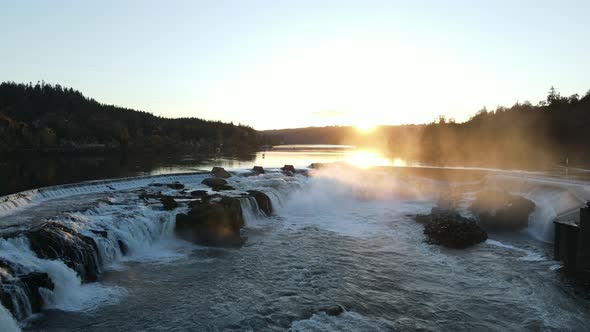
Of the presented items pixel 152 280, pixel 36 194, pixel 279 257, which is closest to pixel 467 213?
pixel 279 257

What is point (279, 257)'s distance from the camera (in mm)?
16125

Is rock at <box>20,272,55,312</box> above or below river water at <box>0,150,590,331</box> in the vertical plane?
above

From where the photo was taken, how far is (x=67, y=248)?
42.5 feet

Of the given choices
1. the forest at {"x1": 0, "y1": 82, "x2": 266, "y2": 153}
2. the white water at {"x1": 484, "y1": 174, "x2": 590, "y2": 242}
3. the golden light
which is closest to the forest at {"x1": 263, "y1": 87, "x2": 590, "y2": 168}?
the golden light

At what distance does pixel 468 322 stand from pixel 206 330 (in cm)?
699

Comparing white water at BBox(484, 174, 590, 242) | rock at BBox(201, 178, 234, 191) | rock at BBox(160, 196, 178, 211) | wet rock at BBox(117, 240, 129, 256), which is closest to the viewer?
wet rock at BBox(117, 240, 129, 256)

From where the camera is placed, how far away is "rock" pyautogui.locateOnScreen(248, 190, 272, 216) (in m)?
24.9

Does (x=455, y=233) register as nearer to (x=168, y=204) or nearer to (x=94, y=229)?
(x=168, y=204)

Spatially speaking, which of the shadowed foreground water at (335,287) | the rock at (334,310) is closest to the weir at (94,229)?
the shadowed foreground water at (335,287)

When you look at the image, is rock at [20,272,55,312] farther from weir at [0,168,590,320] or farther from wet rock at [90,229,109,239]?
wet rock at [90,229,109,239]

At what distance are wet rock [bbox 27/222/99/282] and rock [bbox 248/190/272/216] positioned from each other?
11941 mm

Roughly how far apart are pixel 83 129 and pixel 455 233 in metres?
107

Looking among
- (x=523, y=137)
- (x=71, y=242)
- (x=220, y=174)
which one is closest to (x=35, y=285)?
(x=71, y=242)

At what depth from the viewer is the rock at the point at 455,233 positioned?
1848 cm
